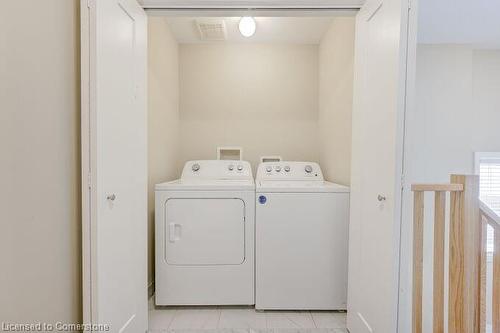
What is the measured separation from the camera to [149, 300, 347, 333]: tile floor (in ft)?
5.88

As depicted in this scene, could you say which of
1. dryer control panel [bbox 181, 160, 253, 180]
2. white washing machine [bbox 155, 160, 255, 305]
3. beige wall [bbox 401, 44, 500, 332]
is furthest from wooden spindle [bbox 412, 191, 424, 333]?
beige wall [bbox 401, 44, 500, 332]

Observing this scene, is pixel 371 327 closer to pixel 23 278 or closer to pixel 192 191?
pixel 192 191

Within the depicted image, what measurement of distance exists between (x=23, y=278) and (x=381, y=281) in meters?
1.48

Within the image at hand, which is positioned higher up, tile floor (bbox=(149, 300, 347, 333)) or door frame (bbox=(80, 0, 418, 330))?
door frame (bbox=(80, 0, 418, 330))

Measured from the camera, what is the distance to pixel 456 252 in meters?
1.45

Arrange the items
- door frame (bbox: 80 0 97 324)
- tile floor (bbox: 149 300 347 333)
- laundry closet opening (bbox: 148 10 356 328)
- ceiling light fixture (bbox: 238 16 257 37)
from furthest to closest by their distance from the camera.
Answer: laundry closet opening (bbox: 148 10 356 328), ceiling light fixture (bbox: 238 16 257 37), tile floor (bbox: 149 300 347 333), door frame (bbox: 80 0 97 324)

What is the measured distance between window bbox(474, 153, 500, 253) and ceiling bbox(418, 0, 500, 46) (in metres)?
1.14

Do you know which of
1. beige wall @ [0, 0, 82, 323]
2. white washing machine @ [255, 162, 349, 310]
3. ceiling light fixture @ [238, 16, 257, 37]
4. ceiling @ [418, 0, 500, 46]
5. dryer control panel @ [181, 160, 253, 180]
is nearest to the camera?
beige wall @ [0, 0, 82, 323]

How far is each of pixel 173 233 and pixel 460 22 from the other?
291 centimetres

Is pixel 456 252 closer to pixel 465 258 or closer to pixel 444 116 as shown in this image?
pixel 465 258

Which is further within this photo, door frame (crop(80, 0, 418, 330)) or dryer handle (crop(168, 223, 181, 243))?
dryer handle (crop(168, 223, 181, 243))

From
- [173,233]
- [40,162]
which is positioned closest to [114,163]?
[40,162]

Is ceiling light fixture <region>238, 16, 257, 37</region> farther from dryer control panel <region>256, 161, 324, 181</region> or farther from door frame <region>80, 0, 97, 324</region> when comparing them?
door frame <region>80, 0, 97, 324</region>

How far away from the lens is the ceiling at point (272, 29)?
8.16 ft
